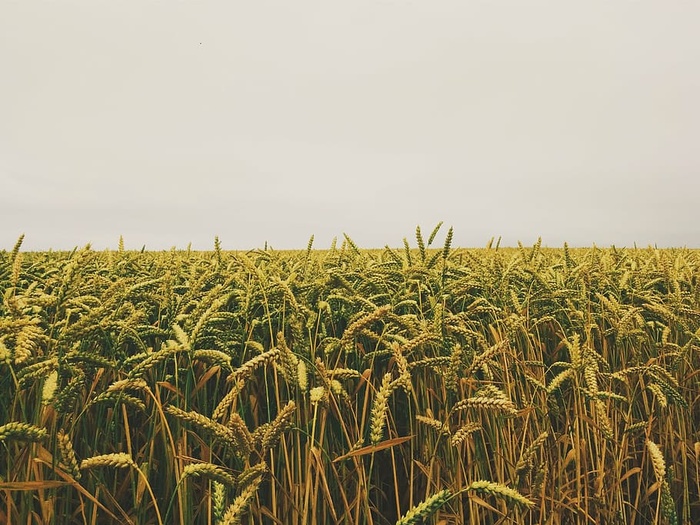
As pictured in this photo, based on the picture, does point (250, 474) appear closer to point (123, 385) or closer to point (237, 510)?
point (237, 510)

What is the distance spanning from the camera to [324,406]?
5.11 ft

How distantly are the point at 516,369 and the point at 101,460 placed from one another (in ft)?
5.52

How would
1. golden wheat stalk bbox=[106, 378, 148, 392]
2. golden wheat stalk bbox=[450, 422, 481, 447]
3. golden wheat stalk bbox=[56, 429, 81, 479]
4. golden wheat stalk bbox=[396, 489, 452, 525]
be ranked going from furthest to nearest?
golden wheat stalk bbox=[450, 422, 481, 447] → golden wheat stalk bbox=[106, 378, 148, 392] → golden wheat stalk bbox=[56, 429, 81, 479] → golden wheat stalk bbox=[396, 489, 452, 525]

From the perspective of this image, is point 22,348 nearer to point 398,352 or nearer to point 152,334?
point 152,334

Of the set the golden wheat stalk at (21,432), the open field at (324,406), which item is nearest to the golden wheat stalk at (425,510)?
the open field at (324,406)

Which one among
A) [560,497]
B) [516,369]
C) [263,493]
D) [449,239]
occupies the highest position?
[449,239]

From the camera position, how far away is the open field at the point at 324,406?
139cm

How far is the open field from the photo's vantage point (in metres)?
1.39

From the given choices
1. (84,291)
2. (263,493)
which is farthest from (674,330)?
(84,291)

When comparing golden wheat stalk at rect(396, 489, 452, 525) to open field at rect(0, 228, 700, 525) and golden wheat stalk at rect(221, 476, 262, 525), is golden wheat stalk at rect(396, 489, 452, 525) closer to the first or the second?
open field at rect(0, 228, 700, 525)

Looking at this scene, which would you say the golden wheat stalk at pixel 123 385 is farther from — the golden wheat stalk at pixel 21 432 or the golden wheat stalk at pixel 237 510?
the golden wheat stalk at pixel 237 510

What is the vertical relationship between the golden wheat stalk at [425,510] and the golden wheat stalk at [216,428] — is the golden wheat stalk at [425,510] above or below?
below

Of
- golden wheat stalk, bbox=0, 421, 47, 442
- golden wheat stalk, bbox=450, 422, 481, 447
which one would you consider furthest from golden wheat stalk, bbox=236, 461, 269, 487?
golden wheat stalk, bbox=450, 422, 481, 447

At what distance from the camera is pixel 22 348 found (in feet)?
3.76
